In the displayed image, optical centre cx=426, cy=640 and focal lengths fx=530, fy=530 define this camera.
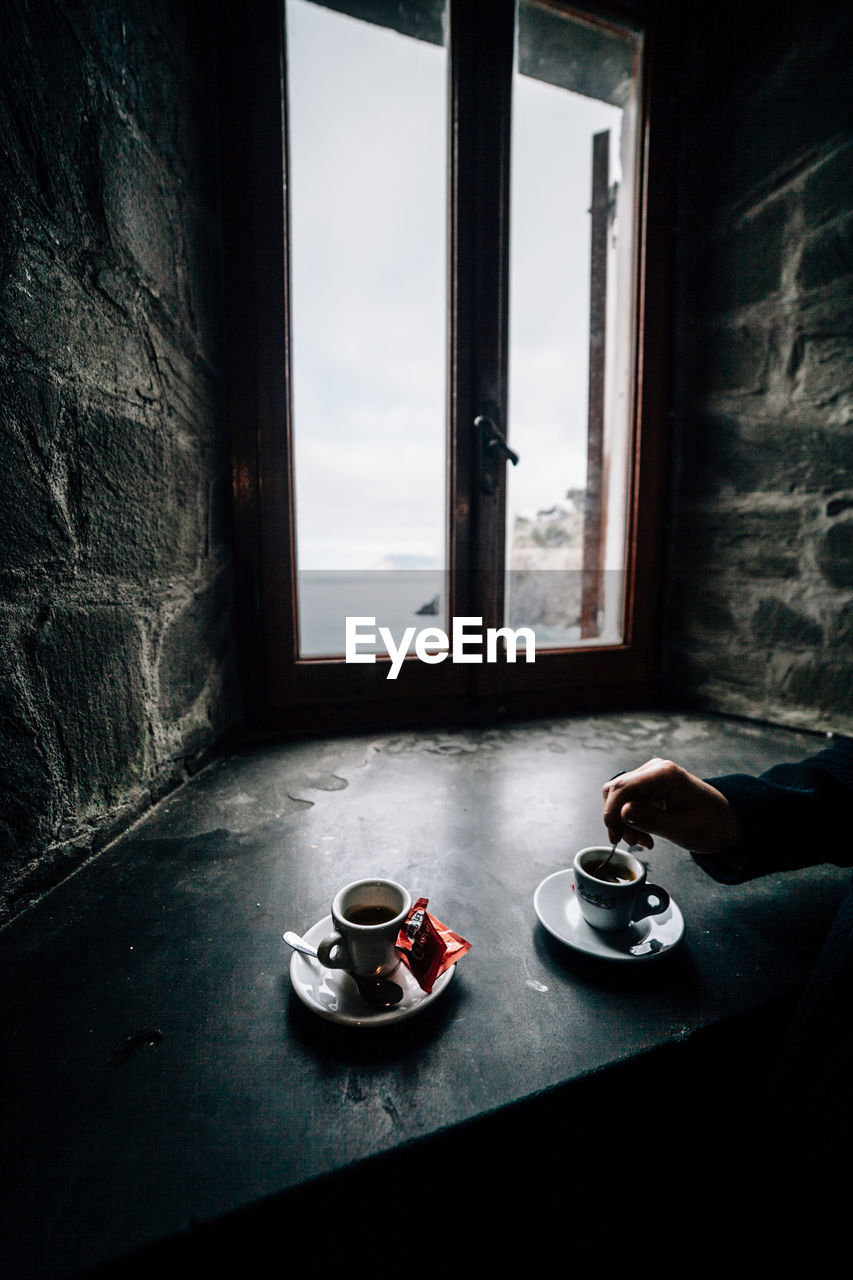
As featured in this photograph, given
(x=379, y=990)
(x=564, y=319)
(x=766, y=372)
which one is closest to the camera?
(x=379, y=990)

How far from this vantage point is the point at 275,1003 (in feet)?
1.78

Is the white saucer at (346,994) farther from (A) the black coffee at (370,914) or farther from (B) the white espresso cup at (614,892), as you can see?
(B) the white espresso cup at (614,892)

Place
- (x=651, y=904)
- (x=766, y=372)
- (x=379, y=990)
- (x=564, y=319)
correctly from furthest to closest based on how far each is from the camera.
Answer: (x=564, y=319) → (x=766, y=372) → (x=651, y=904) → (x=379, y=990)

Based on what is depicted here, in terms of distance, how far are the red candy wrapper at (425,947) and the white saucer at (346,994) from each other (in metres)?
→ 0.01

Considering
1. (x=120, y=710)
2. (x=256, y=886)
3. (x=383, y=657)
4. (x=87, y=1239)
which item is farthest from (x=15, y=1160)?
(x=383, y=657)

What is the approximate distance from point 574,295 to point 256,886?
5.66ft

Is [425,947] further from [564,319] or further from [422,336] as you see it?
[564,319]

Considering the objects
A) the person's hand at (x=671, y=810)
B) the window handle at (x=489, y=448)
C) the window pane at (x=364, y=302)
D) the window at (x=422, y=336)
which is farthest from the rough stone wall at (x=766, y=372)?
the person's hand at (x=671, y=810)

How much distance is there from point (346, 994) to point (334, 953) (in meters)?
0.04

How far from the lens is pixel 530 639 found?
150cm

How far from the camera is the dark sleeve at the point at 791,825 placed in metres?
0.65

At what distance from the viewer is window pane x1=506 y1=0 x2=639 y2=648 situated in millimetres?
1444

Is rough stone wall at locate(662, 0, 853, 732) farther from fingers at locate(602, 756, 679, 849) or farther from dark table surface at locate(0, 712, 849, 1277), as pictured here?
fingers at locate(602, 756, 679, 849)

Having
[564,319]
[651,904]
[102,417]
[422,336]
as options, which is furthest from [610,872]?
[564,319]
